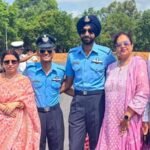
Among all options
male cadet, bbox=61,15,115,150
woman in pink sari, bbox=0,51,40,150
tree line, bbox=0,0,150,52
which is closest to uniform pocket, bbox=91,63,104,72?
male cadet, bbox=61,15,115,150

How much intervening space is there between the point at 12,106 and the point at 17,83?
0.28m

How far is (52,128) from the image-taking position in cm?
624

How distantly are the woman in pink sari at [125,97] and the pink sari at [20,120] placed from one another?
898 mm

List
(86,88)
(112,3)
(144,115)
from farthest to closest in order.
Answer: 1. (112,3)
2. (86,88)
3. (144,115)

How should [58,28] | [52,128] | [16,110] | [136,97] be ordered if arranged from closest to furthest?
[136,97], [16,110], [52,128], [58,28]

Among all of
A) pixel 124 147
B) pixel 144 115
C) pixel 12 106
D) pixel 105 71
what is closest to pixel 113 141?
pixel 124 147

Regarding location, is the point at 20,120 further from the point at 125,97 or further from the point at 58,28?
the point at 58,28

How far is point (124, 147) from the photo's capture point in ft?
19.1

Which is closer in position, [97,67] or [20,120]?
[20,120]

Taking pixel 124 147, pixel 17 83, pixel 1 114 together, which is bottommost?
pixel 124 147

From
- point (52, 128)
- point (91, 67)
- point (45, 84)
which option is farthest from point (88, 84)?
point (52, 128)

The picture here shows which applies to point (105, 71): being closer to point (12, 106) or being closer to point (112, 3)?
point (12, 106)

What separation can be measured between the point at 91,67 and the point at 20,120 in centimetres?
108

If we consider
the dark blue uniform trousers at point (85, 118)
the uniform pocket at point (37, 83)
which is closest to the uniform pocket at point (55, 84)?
the uniform pocket at point (37, 83)
